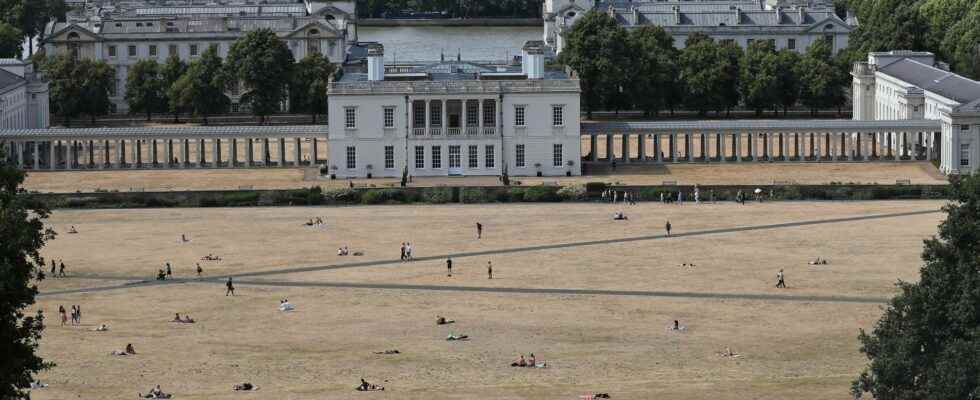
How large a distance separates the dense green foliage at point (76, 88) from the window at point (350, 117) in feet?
96.4

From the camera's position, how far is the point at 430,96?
12575 cm

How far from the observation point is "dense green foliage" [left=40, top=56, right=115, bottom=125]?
150 meters

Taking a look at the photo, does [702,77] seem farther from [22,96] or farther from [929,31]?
[22,96]

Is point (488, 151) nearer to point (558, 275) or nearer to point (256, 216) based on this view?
point (256, 216)

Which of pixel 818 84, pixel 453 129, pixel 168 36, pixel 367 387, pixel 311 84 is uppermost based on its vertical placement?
pixel 168 36

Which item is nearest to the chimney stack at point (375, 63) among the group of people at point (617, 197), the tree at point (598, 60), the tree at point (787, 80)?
the group of people at point (617, 197)

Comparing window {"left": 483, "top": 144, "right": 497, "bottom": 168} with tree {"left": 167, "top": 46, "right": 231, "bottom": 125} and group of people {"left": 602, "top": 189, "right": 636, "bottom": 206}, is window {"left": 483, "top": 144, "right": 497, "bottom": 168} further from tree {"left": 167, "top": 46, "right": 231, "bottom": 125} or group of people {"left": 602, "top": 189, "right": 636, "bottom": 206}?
tree {"left": 167, "top": 46, "right": 231, "bottom": 125}

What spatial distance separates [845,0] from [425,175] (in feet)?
267

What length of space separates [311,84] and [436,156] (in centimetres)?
2469

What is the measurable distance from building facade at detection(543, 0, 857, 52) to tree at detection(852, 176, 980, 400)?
331 feet

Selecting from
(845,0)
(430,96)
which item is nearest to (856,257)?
(430,96)

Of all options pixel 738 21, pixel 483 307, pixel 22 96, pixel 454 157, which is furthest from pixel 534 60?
pixel 483 307

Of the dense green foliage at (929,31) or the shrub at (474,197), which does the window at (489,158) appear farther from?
the dense green foliage at (929,31)

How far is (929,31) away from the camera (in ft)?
525
